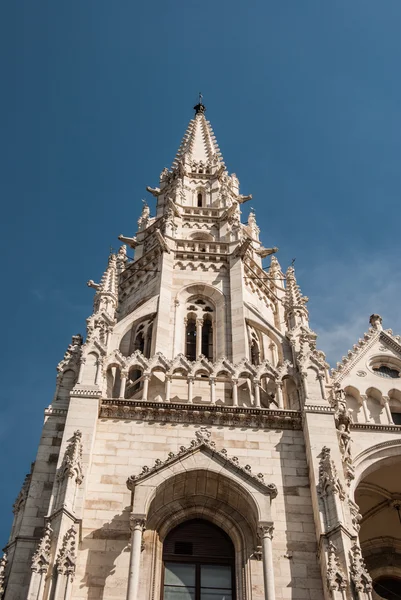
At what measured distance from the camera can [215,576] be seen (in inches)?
684

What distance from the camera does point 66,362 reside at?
22.4 m

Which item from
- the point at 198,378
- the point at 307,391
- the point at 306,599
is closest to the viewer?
the point at 306,599

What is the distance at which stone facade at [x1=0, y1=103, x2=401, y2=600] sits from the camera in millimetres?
16453

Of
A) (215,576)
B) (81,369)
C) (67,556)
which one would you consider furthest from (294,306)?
(67,556)

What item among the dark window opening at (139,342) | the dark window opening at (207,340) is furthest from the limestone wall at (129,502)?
the dark window opening at (139,342)

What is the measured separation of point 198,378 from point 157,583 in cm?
688

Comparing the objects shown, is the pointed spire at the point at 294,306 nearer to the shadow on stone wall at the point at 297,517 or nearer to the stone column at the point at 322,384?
the stone column at the point at 322,384

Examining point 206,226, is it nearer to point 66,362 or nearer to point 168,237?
point 168,237

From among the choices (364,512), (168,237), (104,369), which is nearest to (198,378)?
(104,369)

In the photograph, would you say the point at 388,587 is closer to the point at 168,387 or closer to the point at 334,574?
the point at 334,574

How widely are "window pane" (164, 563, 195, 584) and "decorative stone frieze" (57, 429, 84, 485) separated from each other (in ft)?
9.13

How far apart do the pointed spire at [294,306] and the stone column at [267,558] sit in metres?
9.07

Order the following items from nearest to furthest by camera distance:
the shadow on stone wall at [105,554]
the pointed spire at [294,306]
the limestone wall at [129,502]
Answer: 1. the shadow on stone wall at [105,554]
2. the limestone wall at [129,502]
3. the pointed spire at [294,306]

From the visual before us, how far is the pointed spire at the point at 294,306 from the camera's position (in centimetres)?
2522
